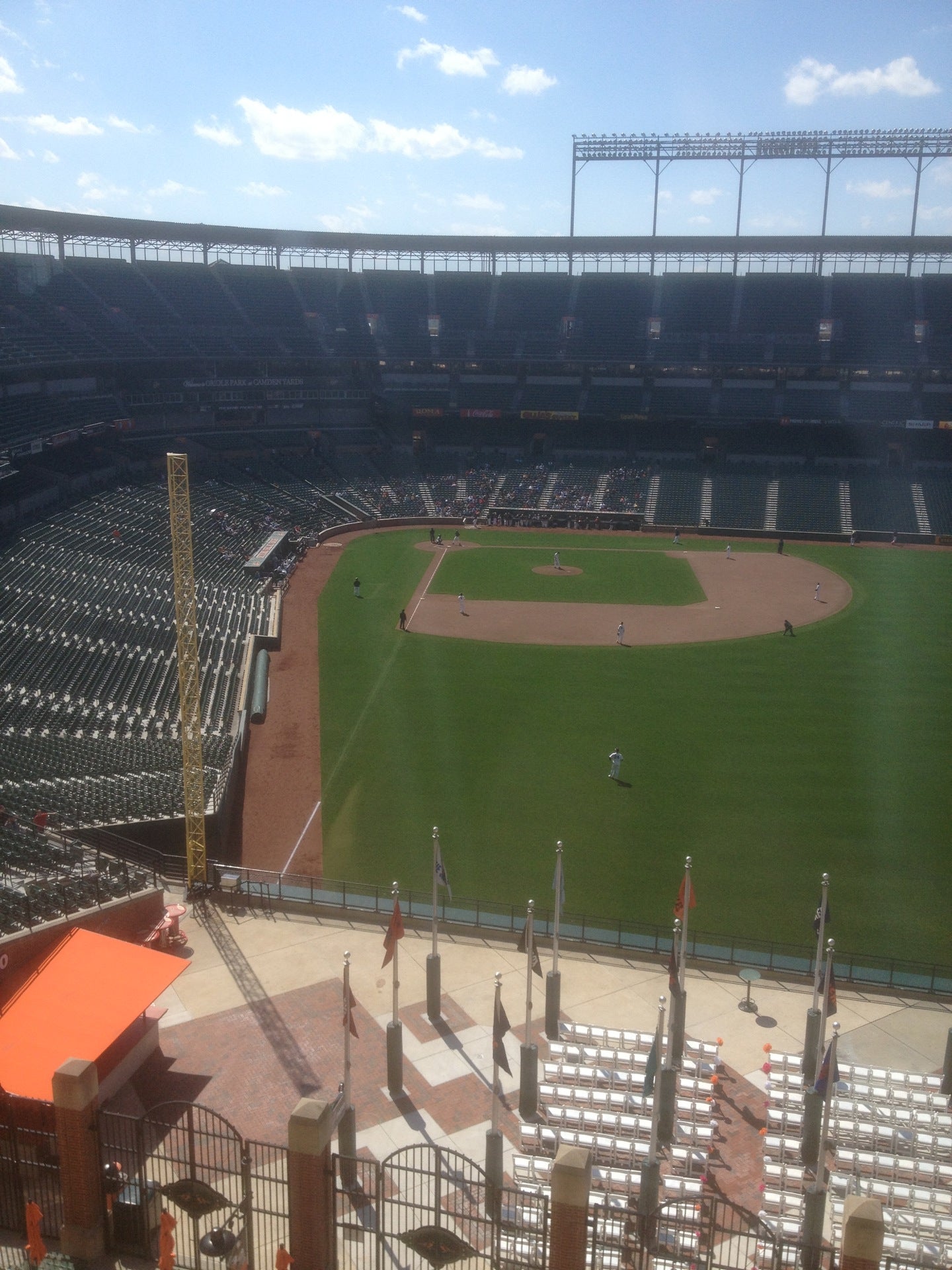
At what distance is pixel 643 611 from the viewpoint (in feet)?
165

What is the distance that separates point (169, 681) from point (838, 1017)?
25.0m

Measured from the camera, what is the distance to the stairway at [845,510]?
7238cm

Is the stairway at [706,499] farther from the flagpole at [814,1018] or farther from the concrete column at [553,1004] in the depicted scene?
the flagpole at [814,1018]

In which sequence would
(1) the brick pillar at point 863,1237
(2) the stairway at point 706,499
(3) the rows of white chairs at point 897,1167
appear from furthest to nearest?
(2) the stairway at point 706,499 < (3) the rows of white chairs at point 897,1167 < (1) the brick pillar at point 863,1237

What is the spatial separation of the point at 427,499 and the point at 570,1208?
235ft

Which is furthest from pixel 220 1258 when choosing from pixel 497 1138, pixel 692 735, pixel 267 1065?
pixel 692 735

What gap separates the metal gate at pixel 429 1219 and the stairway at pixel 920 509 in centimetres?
6622

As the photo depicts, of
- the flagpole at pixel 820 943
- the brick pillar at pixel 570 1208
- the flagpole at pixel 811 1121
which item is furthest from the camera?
the flagpole at pixel 820 943

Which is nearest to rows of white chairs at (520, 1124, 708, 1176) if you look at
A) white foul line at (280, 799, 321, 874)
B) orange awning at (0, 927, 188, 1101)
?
orange awning at (0, 927, 188, 1101)

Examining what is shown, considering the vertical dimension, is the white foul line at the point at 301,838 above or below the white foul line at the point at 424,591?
below

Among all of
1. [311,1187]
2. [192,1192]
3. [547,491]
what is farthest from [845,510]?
[192,1192]

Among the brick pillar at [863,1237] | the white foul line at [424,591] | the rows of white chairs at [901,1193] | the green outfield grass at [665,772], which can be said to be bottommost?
the green outfield grass at [665,772]

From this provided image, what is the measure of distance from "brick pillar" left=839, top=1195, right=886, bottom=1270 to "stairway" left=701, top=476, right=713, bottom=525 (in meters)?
67.7

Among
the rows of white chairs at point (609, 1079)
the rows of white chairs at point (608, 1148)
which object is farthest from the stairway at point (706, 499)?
the rows of white chairs at point (608, 1148)
